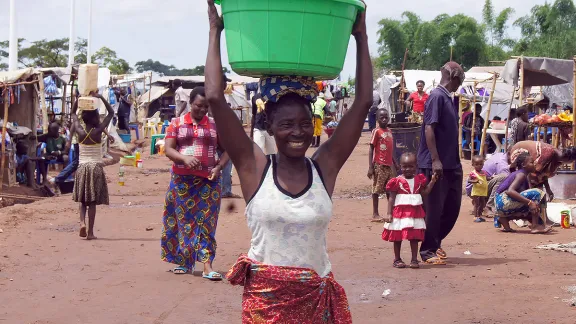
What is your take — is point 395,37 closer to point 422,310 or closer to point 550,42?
point 550,42

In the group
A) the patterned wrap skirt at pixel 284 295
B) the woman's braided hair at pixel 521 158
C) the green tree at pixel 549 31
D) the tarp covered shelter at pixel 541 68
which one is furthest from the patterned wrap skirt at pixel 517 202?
the green tree at pixel 549 31

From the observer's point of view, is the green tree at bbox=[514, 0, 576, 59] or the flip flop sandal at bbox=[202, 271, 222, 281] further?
the green tree at bbox=[514, 0, 576, 59]

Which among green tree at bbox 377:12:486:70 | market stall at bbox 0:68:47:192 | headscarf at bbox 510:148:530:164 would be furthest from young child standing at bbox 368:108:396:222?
green tree at bbox 377:12:486:70

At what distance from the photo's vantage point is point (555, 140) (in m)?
15.4

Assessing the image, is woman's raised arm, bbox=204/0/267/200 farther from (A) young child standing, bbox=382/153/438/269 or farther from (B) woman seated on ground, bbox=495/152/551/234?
(B) woman seated on ground, bbox=495/152/551/234

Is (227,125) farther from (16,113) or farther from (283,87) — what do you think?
(16,113)

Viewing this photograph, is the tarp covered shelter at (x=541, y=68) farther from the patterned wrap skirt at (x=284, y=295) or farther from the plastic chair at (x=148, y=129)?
the plastic chair at (x=148, y=129)

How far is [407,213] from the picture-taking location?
25.6ft

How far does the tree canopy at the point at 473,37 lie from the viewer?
45.0m

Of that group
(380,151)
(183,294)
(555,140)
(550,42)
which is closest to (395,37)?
(550,42)

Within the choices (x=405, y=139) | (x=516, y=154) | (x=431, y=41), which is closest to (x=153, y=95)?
(x=431, y=41)

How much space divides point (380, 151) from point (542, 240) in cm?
259

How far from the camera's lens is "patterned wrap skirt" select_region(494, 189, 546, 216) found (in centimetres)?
1016

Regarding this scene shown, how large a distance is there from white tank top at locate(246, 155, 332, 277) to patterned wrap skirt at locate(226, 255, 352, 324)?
47mm
